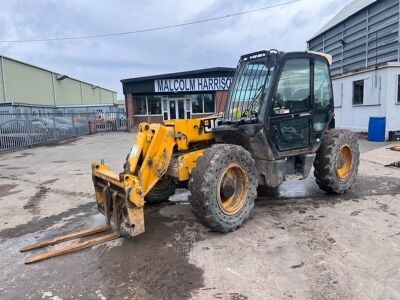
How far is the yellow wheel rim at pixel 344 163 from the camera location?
6.41 metres

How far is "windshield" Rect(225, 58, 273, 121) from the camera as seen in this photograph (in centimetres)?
521

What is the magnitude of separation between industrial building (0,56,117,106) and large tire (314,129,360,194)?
28227 millimetres

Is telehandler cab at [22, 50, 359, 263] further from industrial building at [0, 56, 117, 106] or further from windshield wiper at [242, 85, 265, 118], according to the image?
industrial building at [0, 56, 117, 106]

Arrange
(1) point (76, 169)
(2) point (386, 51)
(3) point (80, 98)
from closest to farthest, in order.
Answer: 1. (1) point (76, 169)
2. (2) point (386, 51)
3. (3) point (80, 98)

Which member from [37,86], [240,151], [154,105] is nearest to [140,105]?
[154,105]

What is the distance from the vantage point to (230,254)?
4129 mm

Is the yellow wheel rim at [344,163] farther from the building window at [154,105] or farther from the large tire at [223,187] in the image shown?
the building window at [154,105]

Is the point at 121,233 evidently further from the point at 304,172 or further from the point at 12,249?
the point at 304,172

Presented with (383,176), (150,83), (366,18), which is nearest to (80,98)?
(150,83)

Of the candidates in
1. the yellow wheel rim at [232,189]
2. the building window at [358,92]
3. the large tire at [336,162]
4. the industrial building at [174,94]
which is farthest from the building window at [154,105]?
the yellow wheel rim at [232,189]

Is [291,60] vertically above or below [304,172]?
above

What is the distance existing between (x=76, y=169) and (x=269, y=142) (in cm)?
696

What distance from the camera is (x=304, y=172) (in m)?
5.85

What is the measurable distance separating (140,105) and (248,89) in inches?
884
